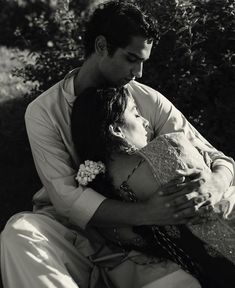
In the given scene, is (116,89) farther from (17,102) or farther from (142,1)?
(17,102)

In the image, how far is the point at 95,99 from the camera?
382 centimetres

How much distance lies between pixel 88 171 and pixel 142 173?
0.30 m

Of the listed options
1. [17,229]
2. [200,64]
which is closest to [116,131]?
[17,229]

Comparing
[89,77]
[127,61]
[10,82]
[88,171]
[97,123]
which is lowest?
[10,82]

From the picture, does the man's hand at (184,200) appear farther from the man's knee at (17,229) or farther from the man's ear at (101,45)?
the man's ear at (101,45)

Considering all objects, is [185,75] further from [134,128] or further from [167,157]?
[167,157]

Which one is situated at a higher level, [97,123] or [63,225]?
[97,123]

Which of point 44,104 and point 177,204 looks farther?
point 44,104

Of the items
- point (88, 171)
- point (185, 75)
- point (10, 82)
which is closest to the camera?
point (88, 171)

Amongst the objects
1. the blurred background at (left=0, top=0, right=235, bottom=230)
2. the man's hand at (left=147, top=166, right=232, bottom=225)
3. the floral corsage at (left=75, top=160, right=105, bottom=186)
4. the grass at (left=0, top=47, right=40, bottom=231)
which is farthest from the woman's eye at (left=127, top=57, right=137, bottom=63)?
the grass at (left=0, top=47, right=40, bottom=231)

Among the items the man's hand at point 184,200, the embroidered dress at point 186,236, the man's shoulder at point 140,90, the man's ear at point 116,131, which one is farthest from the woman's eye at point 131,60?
the man's hand at point 184,200

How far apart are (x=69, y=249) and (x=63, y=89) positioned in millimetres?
967

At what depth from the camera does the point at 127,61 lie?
159 inches

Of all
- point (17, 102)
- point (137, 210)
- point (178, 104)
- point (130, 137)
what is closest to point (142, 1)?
point (178, 104)
